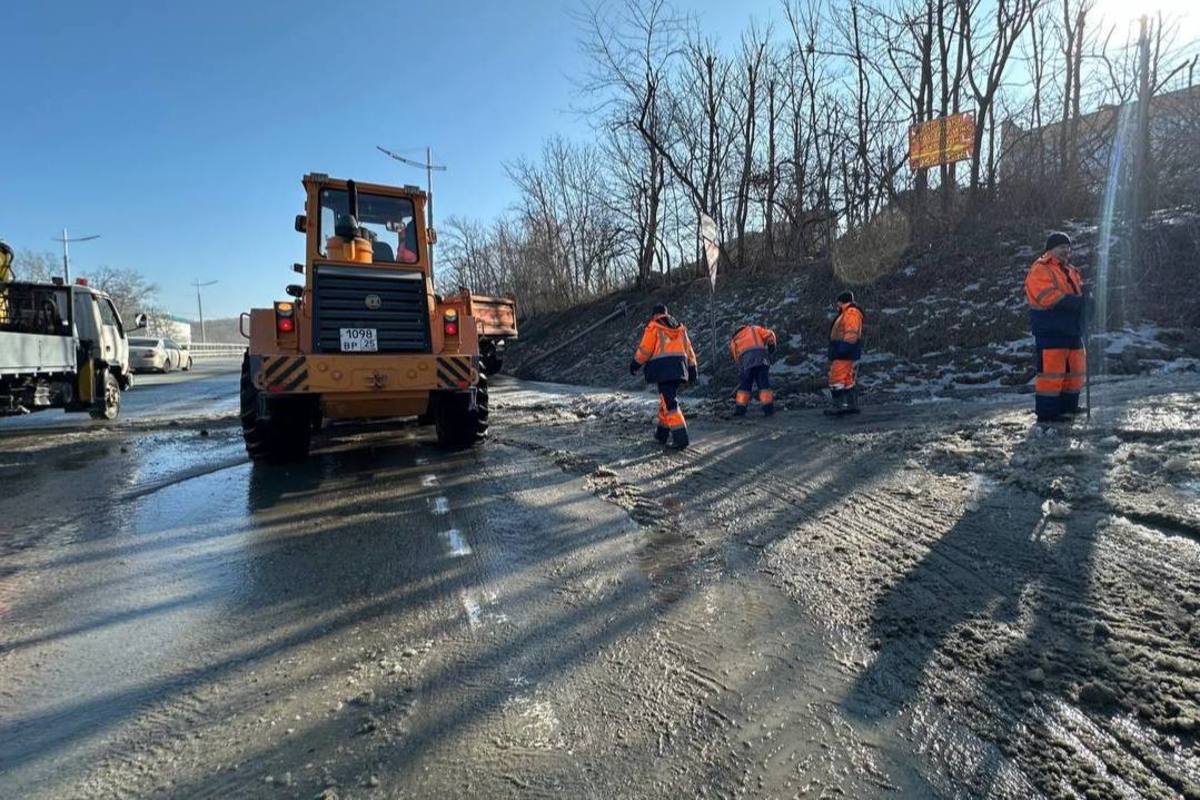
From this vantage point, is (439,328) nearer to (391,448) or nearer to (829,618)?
(391,448)

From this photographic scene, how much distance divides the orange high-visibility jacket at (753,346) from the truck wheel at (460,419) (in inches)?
156

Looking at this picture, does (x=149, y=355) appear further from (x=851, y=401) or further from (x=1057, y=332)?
(x=1057, y=332)


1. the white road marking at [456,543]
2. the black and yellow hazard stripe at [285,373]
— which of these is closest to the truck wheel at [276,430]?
the black and yellow hazard stripe at [285,373]

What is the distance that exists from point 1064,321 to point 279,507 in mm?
7778

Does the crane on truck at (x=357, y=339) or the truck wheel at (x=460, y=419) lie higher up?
the crane on truck at (x=357, y=339)

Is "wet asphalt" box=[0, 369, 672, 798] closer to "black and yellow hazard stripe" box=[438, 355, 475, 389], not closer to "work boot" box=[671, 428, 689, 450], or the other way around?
"black and yellow hazard stripe" box=[438, 355, 475, 389]

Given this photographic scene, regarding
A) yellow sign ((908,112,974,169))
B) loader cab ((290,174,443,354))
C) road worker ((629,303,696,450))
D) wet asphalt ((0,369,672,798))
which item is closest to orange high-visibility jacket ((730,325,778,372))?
road worker ((629,303,696,450))

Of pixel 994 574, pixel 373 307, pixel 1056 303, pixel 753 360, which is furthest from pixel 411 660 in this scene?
pixel 753 360

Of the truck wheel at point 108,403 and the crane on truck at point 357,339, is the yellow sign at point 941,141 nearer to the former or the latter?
the crane on truck at point 357,339

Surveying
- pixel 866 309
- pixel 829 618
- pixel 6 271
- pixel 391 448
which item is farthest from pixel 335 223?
pixel 866 309

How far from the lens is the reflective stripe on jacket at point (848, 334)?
9117mm

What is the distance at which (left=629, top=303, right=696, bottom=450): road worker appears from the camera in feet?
Result: 24.5

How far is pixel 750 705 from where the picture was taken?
2.41 meters

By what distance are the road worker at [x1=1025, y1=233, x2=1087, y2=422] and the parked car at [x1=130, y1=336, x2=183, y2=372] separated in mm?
30018
